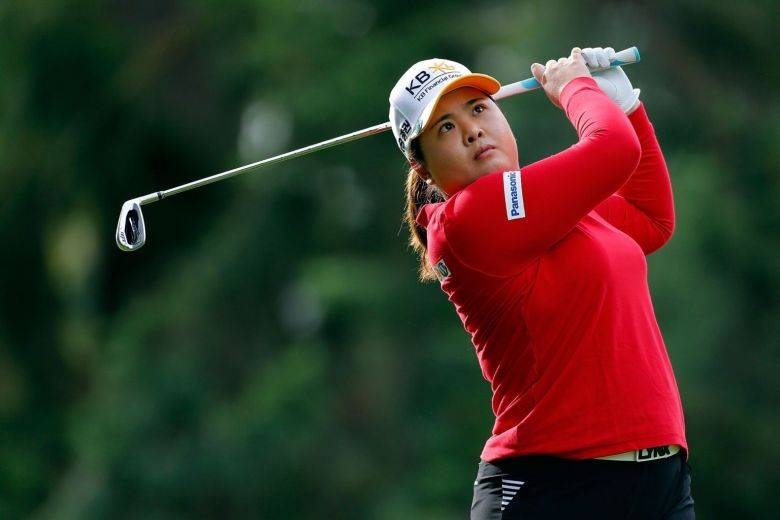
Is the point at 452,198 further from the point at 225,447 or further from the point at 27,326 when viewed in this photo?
the point at 27,326

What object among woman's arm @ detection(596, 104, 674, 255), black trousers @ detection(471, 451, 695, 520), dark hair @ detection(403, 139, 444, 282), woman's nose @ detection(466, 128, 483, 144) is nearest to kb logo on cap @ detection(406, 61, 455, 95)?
woman's nose @ detection(466, 128, 483, 144)

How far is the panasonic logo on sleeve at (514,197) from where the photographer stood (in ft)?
9.65

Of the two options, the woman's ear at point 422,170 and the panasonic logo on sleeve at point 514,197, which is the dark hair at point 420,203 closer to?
the woman's ear at point 422,170

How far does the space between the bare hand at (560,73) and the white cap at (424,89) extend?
0.31 ft

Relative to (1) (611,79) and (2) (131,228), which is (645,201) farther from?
(2) (131,228)

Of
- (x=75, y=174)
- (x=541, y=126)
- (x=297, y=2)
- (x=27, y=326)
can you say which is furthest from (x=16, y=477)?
(x=541, y=126)

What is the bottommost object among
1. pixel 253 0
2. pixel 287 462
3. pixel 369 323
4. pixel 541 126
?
pixel 287 462

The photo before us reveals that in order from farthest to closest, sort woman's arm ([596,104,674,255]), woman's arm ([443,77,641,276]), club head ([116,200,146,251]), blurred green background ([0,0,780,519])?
blurred green background ([0,0,780,519]), club head ([116,200,146,251]), woman's arm ([596,104,674,255]), woman's arm ([443,77,641,276])

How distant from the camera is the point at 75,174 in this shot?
1267cm

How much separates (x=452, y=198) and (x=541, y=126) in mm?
7346

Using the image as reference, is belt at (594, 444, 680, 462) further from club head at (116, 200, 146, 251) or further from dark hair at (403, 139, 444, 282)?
club head at (116, 200, 146, 251)

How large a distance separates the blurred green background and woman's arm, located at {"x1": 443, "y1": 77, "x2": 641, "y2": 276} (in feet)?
23.0

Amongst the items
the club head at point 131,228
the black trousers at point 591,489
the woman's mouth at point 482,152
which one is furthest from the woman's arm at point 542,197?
the club head at point 131,228

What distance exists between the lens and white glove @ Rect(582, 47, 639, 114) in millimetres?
3266
